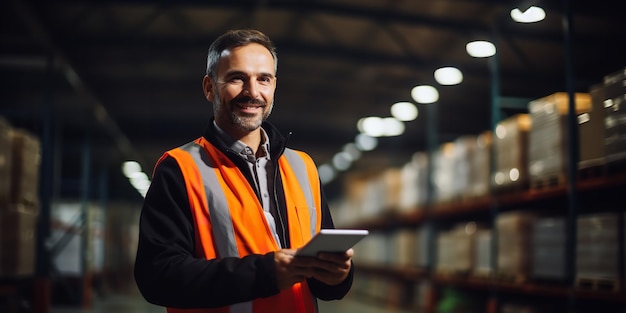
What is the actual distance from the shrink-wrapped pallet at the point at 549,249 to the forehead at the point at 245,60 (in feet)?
17.0

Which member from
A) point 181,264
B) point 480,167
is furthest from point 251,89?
point 480,167

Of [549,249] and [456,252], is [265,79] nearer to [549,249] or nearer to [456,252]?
[549,249]

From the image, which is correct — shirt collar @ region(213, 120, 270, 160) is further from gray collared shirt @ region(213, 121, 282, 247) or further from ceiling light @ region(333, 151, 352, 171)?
ceiling light @ region(333, 151, 352, 171)

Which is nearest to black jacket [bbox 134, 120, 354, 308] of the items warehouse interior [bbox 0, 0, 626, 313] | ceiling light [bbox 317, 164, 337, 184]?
warehouse interior [bbox 0, 0, 626, 313]

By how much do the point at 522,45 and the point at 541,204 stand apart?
5.31m

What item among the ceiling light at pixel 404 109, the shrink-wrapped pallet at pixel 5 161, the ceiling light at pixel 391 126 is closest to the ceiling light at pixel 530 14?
the shrink-wrapped pallet at pixel 5 161

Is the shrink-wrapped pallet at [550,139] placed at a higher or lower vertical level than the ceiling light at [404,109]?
lower

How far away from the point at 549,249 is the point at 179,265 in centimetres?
558

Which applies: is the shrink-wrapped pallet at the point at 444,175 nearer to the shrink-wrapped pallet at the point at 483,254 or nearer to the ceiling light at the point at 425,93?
the ceiling light at the point at 425,93

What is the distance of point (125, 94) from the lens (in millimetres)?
18031

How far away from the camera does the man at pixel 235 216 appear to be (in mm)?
2141

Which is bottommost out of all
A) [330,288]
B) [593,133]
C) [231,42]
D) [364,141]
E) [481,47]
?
[330,288]

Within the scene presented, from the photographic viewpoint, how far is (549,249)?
279 inches

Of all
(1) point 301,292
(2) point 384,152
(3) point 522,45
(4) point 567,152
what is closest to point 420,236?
(3) point 522,45
